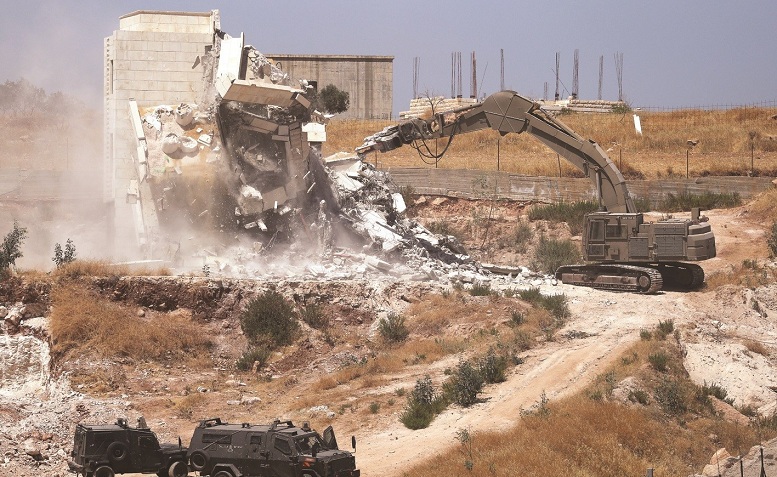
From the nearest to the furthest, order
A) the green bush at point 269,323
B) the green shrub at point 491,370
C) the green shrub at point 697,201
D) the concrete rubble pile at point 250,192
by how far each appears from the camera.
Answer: the green shrub at point 491,370
the green bush at point 269,323
the concrete rubble pile at point 250,192
the green shrub at point 697,201

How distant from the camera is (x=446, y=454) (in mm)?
19734

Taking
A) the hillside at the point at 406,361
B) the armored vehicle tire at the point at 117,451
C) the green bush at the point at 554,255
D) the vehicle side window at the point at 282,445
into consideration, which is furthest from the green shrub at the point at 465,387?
the green bush at the point at 554,255

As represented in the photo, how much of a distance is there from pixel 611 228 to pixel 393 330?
7319 millimetres

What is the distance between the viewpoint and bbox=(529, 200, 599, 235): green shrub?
4447 centimetres

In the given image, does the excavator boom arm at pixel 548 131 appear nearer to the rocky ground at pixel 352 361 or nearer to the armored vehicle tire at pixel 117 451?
the rocky ground at pixel 352 361

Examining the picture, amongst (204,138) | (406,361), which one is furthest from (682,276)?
(204,138)

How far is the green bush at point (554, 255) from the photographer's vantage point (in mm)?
37594

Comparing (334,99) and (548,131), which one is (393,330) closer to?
(548,131)

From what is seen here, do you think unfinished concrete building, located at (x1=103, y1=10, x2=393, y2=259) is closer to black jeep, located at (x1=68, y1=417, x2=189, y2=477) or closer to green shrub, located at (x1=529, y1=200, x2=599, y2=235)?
green shrub, located at (x1=529, y1=200, x2=599, y2=235)

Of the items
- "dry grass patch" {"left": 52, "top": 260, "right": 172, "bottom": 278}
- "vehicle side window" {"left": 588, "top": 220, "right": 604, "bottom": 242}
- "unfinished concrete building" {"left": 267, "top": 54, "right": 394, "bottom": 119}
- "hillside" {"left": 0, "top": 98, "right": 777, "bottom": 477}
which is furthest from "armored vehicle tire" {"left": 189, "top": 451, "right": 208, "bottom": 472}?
"unfinished concrete building" {"left": 267, "top": 54, "right": 394, "bottom": 119}

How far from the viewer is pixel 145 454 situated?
18.4 m

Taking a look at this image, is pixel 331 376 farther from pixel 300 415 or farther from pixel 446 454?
pixel 446 454

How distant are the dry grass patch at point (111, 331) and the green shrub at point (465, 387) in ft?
24.0

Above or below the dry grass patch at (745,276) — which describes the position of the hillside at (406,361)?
below
